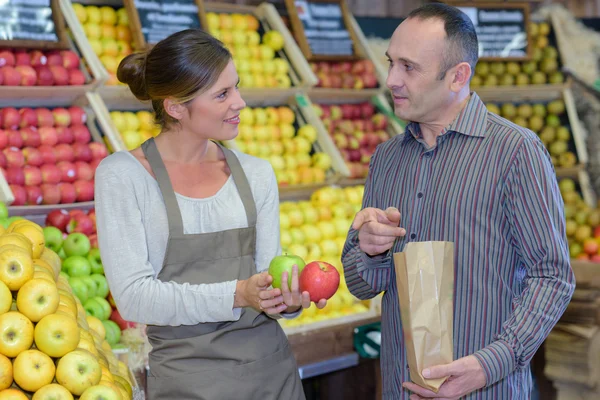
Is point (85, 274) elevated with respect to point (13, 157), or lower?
lower

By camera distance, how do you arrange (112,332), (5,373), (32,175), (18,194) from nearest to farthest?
(5,373)
(112,332)
(18,194)
(32,175)

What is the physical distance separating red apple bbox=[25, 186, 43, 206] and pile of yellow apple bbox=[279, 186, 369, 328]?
4.34ft

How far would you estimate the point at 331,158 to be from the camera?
4.82 metres

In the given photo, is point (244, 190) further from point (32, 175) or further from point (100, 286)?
point (32, 175)

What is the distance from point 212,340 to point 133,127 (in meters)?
2.33

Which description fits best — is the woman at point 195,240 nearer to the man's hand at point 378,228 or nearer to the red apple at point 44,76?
the man's hand at point 378,228

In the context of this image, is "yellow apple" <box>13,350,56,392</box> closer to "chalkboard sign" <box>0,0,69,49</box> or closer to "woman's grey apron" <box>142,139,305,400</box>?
"woman's grey apron" <box>142,139,305,400</box>

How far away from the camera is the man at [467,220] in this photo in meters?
1.85

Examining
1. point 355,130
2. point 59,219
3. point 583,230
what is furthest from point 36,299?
point 583,230

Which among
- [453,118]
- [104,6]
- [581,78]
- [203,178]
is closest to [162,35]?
[104,6]

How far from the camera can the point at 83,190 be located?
3.83 m

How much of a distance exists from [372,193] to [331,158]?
251 centimetres

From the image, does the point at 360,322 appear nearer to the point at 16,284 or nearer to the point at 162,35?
the point at 162,35

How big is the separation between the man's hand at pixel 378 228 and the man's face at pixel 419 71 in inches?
13.0
